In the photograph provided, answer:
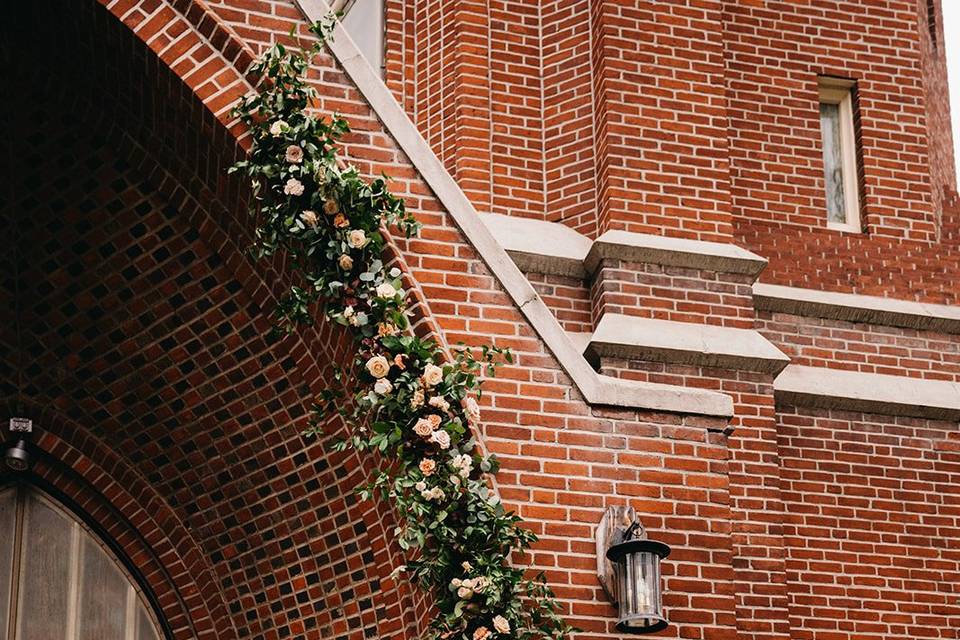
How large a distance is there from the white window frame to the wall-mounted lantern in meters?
4.77

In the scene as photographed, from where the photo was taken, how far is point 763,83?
13.5 m

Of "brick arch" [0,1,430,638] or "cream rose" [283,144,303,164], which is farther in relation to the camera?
"brick arch" [0,1,430,638]

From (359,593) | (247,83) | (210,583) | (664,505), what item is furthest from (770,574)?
(247,83)

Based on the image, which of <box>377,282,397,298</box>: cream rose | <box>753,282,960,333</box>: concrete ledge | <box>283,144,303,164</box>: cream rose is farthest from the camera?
<box>753,282,960,333</box>: concrete ledge

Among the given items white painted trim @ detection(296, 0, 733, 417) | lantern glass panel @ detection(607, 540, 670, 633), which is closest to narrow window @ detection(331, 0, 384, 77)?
white painted trim @ detection(296, 0, 733, 417)

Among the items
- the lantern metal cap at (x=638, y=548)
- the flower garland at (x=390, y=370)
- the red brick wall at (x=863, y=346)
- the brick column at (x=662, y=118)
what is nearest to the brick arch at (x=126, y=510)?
the flower garland at (x=390, y=370)

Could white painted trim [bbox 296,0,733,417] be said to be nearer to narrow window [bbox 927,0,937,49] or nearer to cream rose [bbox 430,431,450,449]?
cream rose [bbox 430,431,450,449]

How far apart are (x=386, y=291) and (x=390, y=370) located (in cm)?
44

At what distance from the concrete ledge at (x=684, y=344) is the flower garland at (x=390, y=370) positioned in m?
1.97

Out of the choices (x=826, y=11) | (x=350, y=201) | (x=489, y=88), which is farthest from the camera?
(x=826, y=11)

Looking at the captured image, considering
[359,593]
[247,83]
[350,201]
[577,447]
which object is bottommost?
[359,593]

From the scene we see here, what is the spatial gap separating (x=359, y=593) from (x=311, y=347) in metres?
1.49

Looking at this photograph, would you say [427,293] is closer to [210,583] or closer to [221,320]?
[221,320]

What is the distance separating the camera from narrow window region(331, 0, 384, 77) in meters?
13.9
